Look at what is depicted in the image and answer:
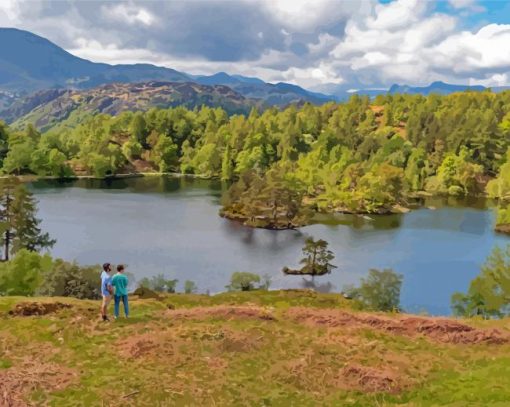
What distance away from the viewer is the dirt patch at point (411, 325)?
25.9 m

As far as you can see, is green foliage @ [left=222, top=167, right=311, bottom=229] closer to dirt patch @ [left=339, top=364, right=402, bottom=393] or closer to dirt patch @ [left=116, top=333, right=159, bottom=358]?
dirt patch @ [left=116, top=333, right=159, bottom=358]

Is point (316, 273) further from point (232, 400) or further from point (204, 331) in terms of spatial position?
point (232, 400)

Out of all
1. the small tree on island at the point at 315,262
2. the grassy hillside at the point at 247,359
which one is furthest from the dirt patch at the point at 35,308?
the small tree on island at the point at 315,262

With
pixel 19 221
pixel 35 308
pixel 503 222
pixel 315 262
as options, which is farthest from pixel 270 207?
pixel 35 308

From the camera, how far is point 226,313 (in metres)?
28.8

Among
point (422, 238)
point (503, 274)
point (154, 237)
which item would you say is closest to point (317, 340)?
point (503, 274)

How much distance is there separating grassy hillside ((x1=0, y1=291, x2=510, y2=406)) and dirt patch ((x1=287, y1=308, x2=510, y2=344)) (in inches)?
2.4

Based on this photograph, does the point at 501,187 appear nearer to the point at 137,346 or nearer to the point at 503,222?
the point at 503,222

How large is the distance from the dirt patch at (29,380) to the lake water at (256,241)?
2224 inches

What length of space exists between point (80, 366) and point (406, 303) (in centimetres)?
6013

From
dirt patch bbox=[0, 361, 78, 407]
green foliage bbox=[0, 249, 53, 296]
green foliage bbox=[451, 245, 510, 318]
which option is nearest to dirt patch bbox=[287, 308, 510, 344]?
dirt patch bbox=[0, 361, 78, 407]

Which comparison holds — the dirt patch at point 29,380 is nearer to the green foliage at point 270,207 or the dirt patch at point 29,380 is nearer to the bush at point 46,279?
the bush at point 46,279

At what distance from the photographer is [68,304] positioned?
101ft

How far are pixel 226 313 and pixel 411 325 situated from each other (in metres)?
10.5
